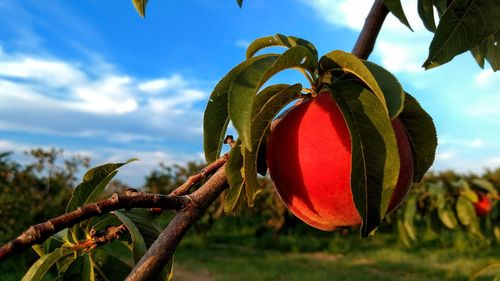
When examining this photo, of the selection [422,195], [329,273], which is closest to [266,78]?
[422,195]

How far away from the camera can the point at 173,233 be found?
67 cm

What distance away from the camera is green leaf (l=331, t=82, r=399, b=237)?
63 cm

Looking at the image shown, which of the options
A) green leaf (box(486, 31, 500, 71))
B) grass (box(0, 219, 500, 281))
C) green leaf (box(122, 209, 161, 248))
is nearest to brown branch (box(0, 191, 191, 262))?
green leaf (box(122, 209, 161, 248))

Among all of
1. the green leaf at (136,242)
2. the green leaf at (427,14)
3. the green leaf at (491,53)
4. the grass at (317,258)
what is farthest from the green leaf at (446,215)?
the green leaf at (136,242)

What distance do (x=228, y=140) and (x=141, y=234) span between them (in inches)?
7.7

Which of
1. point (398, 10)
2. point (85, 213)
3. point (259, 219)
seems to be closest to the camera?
point (85, 213)

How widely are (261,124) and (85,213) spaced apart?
0.29 m

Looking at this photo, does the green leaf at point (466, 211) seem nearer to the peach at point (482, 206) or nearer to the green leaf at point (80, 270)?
the peach at point (482, 206)

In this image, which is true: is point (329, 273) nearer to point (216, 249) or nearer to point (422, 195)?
point (422, 195)

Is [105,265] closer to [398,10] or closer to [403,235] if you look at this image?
[398,10]

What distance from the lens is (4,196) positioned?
4.42m

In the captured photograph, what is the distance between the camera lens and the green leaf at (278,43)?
0.73 metres

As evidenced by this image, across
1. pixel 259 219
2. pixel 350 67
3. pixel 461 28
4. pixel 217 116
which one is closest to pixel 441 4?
pixel 461 28

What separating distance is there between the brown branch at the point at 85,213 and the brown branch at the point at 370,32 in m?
0.43
